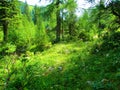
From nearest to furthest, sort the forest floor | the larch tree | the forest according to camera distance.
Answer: the forest floor → the forest → the larch tree

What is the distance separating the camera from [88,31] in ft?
90.7

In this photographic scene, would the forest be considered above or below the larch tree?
below

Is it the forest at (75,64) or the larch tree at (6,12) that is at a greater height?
the larch tree at (6,12)

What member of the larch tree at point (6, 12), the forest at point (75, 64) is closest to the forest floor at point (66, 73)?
the forest at point (75, 64)

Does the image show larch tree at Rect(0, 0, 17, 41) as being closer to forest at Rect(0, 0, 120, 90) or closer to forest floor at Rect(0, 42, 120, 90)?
forest at Rect(0, 0, 120, 90)

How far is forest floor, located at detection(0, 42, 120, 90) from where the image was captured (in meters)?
10.5

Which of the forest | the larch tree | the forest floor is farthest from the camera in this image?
the larch tree

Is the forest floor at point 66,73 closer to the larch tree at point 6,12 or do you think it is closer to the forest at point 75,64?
the forest at point 75,64

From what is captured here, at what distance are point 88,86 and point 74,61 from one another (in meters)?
5.14

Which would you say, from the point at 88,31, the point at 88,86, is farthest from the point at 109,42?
the point at 88,31

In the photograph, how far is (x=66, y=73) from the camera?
14180 millimetres

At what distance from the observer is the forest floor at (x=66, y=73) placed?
34.6 ft

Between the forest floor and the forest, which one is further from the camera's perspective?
the forest

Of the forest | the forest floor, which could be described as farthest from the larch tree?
the forest floor
